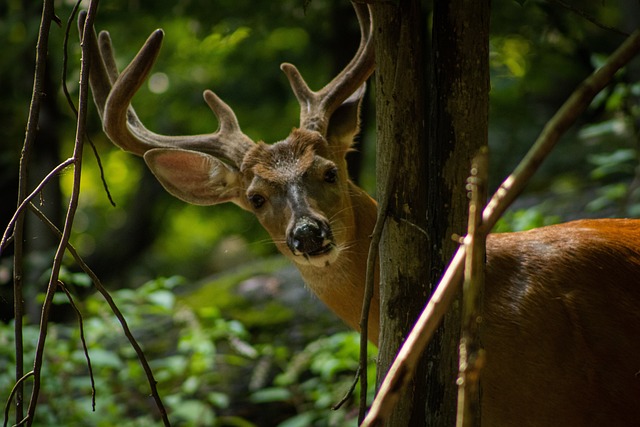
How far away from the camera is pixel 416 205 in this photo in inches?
91.5

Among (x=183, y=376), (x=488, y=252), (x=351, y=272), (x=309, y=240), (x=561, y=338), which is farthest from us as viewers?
(x=183, y=376)

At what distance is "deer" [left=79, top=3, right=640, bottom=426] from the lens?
3.07 meters

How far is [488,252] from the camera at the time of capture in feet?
10.8

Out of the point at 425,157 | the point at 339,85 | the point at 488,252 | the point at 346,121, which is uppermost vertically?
the point at 339,85

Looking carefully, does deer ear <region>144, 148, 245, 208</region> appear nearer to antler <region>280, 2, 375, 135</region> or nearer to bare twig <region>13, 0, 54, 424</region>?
antler <region>280, 2, 375, 135</region>

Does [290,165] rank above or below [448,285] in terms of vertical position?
above

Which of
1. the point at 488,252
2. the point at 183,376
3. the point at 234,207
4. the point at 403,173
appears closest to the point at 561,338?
the point at 488,252

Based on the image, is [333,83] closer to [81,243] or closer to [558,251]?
[558,251]

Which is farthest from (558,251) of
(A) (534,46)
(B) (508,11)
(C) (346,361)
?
(A) (534,46)

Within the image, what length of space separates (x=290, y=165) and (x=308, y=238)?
1.85 feet

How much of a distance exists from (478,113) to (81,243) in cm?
1138

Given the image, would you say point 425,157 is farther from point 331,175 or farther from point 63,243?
point 331,175

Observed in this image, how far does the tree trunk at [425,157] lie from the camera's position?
2.22 m

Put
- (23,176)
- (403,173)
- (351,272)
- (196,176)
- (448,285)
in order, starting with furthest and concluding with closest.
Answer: (196,176), (351,272), (403,173), (23,176), (448,285)
